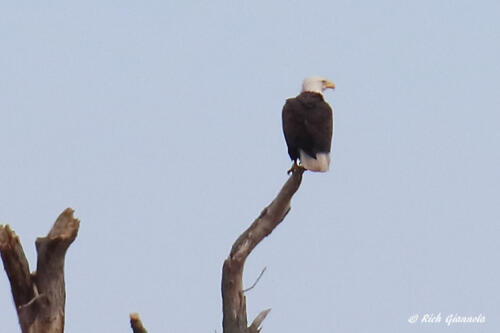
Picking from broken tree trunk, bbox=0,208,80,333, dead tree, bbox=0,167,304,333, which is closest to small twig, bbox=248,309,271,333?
dead tree, bbox=0,167,304,333

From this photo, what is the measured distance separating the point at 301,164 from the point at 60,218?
2.90 metres

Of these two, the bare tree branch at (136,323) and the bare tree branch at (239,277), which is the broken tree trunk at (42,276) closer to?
the bare tree branch at (136,323)

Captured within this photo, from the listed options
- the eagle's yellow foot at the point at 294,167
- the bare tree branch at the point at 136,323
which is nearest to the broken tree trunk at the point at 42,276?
the bare tree branch at the point at 136,323

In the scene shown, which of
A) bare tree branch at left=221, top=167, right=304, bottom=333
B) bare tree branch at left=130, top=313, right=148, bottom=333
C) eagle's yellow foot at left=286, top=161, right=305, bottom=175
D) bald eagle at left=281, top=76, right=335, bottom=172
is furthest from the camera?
bald eagle at left=281, top=76, right=335, bottom=172

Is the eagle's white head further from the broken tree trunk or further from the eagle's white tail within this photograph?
the broken tree trunk

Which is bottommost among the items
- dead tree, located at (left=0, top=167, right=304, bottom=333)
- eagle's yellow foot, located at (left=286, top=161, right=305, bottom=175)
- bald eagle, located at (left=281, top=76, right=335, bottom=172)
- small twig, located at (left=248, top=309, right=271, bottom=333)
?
small twig, located at (left=248, top=309, right=271, bottom=333)

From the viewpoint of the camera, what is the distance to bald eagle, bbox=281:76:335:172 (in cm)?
1103

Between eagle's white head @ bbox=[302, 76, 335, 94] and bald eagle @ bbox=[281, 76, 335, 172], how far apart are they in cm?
22

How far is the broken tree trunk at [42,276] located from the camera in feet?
28.1

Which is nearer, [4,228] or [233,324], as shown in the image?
[4,228]

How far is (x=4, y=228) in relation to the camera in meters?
8.49

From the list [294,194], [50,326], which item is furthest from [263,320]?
[50,326]

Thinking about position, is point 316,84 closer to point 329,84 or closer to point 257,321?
point 329,84

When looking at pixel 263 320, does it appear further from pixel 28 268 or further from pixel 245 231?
pixel 28 268
